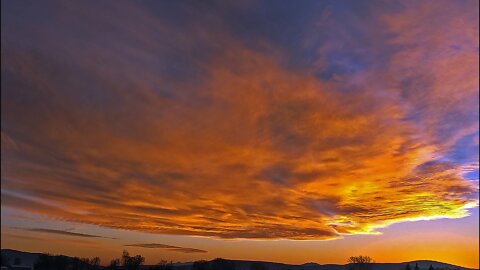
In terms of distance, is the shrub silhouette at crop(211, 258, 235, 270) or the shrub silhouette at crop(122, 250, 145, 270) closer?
the shrub silhouette at crop(122, 250, 145, 270)

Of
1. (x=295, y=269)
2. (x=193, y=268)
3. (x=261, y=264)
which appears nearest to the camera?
(x=193, y=268)

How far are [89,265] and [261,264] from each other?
42.0 m

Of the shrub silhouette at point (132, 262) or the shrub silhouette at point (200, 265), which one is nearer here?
the shrub silhouette at point (132, 262)

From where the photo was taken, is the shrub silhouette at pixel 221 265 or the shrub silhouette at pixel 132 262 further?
the shrub silhouette at pixel 221 265

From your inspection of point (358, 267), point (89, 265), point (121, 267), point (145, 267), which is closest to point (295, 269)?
point (145, 267)

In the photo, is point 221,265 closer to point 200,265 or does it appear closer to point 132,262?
point 200,265

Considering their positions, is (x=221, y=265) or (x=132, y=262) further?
(x=221, y=265)

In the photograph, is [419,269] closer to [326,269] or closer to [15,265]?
[326,269]

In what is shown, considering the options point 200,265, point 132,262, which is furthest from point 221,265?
point 132,262

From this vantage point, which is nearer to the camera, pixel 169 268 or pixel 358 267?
pixel 169 268

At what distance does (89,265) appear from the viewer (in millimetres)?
37188

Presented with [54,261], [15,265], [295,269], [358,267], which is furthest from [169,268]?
[358,267]

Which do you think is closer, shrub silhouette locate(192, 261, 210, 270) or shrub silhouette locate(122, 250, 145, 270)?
shrub silhouette locate(122, 250, 145, 270)

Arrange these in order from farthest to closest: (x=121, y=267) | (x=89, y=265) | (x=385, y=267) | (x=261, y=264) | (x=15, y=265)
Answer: (x=385, y=267), (x=261, y=264), (x=121, y=267), (x=89, y=265), (x=15, y=265)
